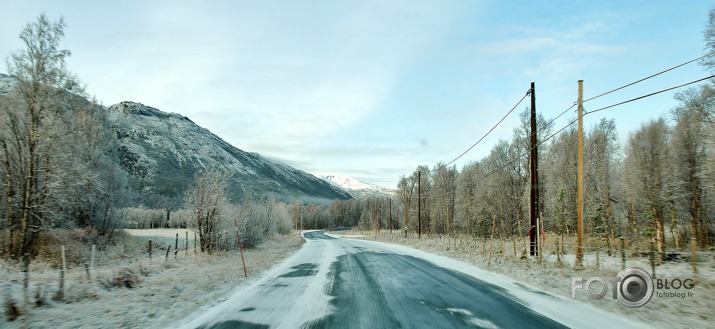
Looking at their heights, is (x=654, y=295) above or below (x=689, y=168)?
below

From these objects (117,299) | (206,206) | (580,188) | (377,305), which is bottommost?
(117,299)

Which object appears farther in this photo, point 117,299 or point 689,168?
point 689,168

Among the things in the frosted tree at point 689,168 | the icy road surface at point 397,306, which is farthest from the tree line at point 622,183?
the icy road surface at point 397,306

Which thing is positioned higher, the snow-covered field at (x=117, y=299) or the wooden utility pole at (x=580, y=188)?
the wooden utility pole at (x=580, y=188)

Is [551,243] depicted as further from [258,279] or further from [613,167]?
[613,167]

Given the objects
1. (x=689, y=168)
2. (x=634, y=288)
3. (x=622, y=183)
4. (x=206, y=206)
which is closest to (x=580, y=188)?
(x=634, y=288)

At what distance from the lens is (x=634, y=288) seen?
33.3 feet

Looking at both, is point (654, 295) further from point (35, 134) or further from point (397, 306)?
point (35, 134)

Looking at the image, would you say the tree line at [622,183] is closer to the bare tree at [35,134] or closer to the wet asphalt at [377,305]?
the wet asphalt at [377,305]

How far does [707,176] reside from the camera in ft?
66.6

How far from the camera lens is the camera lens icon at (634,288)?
8930 millimetres

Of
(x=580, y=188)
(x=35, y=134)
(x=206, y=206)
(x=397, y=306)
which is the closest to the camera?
(x=397, y=306)

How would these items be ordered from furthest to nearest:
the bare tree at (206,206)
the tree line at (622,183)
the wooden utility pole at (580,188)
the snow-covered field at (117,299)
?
1. the bare tree at (206,206)
2. the tree line at (622,183)
3. the wooden utility pole at (580,188)
4. the snow-covered field at (117,299)

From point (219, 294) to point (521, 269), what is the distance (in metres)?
11.1
